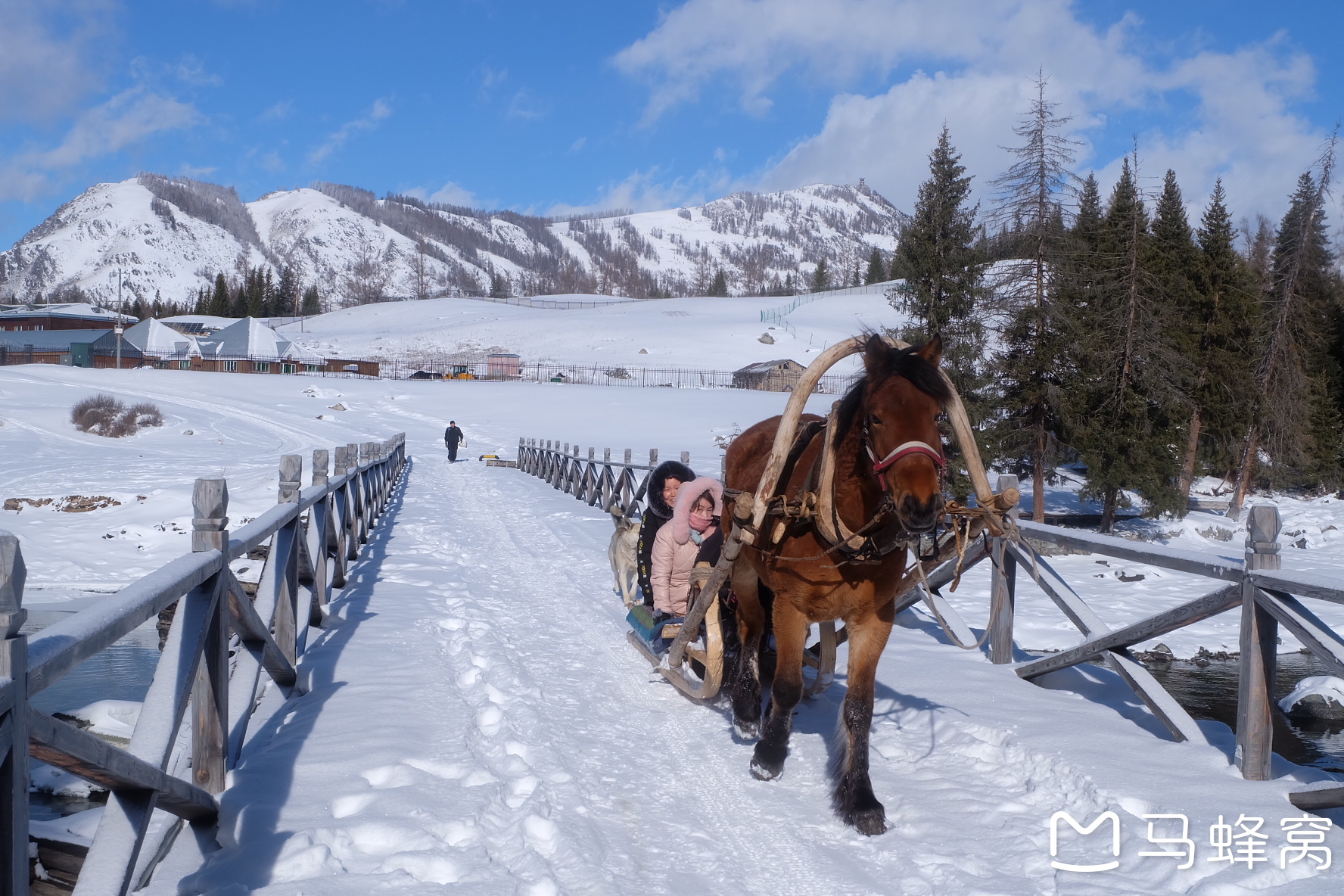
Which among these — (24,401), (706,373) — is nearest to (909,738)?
(24,401)

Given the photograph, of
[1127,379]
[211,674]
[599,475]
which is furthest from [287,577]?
[1127,379]

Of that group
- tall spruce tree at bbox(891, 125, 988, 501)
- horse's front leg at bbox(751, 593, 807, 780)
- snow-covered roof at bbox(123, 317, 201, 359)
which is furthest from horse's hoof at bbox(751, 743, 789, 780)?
snow-covered roof at bbox(123, 317, 201, 359)

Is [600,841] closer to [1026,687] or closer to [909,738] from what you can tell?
[909,738]

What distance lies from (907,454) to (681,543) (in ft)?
11.2

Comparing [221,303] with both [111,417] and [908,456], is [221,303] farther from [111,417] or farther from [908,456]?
[908,456]

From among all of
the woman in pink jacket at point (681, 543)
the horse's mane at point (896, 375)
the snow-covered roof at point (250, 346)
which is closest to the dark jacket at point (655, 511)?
the woman in pink jacket at point (681, 543)

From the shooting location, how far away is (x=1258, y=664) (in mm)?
4293

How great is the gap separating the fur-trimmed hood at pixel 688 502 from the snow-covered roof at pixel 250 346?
3112 inches

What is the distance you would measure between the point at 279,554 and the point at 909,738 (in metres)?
3.65

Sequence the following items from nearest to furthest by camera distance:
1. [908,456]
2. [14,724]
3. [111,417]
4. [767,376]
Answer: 1. [14,724]
2. [908,456]
3. [111,417]
4. [767,376]

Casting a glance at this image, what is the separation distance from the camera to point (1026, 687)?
5895 millimetres

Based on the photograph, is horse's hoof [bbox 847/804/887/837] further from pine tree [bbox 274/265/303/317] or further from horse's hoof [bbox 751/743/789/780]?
pine tree [bbox 274/265/303/317]

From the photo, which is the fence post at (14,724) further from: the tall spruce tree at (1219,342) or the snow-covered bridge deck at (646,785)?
the tall spruce tree at (1219,342)

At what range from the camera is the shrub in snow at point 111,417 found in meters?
34.4
